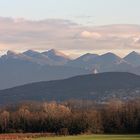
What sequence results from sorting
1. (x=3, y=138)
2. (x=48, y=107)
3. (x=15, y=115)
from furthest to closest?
(x=48, y=107), (x=15, y=115), (x=3, y=138)

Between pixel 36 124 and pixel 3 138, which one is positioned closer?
pixel 3 138

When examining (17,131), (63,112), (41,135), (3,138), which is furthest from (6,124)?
(3,138)

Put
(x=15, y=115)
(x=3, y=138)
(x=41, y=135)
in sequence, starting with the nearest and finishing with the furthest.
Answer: (x=3, y=138) < (x=41, y=135) < (x=15, y=115)

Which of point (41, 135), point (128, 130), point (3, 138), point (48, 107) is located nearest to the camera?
point (3, 138)

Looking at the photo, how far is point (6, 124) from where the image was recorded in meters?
138

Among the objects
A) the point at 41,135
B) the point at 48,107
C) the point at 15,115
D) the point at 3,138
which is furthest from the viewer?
the point at 48,107

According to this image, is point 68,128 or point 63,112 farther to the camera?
point 63,112

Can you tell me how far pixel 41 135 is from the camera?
11500 centimetres

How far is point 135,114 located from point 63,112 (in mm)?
20302

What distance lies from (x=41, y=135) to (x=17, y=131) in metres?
20.7

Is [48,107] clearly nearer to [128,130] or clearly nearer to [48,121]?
[48,121]

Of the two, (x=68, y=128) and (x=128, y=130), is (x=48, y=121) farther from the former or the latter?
(x=128, y=130)

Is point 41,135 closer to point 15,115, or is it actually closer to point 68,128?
point 68,128

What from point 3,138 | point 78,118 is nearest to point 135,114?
point 78,118
